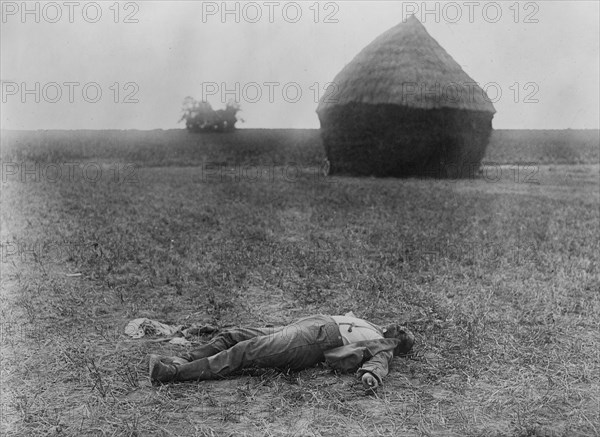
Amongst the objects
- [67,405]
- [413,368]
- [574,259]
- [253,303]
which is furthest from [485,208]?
[67,405]

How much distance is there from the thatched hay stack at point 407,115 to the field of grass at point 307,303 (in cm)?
516

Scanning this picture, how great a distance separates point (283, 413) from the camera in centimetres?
325

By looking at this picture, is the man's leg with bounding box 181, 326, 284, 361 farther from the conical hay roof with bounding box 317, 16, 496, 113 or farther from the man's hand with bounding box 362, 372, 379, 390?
the conical hay roof with bounding box 317, 16, 496, 113

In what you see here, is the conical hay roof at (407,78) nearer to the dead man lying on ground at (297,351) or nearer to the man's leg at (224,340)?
the dead man lying on ground at (297,351)

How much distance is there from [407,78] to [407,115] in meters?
1.08

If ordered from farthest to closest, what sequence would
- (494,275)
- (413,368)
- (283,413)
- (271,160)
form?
(271,160) < (494,275) < (413,368) < (283,413)

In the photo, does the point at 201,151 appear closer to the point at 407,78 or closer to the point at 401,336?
the point at 407,78

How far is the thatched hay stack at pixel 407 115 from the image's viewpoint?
55.3 feet

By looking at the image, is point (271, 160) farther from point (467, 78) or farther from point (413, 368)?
point (413, 368)

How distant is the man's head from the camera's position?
157 inches

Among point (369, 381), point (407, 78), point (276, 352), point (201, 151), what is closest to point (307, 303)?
point (276, 352)

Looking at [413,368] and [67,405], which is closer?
[67,405]

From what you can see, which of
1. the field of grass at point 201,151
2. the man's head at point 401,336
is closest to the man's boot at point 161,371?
the man's head at point 401,336

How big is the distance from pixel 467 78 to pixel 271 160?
432 inches
